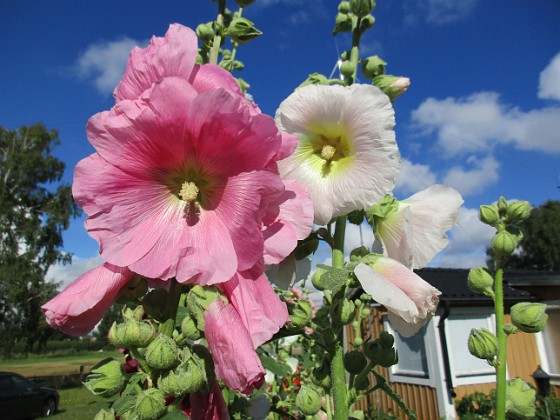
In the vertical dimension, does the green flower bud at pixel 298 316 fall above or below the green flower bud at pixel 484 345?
above

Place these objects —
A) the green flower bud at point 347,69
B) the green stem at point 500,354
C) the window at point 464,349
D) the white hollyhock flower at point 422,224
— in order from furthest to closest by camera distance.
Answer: the window at point 464,349 < the green flower bud at point 347,69 < the green stem at point 500,354 < the white hollyhock flower at point 422,224

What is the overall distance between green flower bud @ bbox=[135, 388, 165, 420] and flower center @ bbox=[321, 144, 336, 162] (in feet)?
1.76

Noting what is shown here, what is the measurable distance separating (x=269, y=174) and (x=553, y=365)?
439 inches

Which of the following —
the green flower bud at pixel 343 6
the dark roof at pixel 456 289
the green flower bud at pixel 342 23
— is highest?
the dark roof at pixel 456 289

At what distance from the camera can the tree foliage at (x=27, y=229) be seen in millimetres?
16547

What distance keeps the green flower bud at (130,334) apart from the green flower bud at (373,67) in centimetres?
87

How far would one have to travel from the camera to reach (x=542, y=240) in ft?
95.3

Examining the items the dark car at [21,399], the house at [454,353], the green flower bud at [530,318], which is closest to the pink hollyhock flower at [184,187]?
the green flower bud at [530,318]

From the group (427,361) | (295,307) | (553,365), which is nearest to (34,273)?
(427,361)

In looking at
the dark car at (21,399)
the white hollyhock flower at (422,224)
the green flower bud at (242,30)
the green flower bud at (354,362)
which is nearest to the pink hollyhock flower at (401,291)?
the white hollyhock flower at (422,224)

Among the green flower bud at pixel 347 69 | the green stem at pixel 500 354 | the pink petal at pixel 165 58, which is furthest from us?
the green flower bud at pixel 347 69

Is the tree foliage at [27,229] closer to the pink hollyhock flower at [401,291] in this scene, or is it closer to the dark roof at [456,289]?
the dark roof at [456,289]

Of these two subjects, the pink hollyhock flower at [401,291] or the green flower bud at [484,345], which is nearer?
the pink hollyhock flower at [401,291]

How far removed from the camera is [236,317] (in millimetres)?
606
